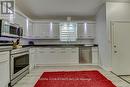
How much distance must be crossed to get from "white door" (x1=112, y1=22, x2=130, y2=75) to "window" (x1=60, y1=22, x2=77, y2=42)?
2641 mm

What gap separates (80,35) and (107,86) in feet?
14.9

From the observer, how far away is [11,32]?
4.81 meters

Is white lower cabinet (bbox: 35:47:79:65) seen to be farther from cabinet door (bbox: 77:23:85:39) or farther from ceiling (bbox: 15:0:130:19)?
ceiling (bbox: 15:0:130:19)

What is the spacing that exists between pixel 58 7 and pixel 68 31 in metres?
1.83

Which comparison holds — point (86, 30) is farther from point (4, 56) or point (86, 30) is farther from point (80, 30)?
point (4, 56)

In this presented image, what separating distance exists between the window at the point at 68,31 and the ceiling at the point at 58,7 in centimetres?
71

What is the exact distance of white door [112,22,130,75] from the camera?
18.3 ft

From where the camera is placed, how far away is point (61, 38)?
311 inches

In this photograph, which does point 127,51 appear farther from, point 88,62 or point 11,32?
point 11,32

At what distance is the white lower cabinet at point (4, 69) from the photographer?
9.57ft

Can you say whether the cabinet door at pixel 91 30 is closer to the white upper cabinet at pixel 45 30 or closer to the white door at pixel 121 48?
the white upper cabinet at pixel 45 30

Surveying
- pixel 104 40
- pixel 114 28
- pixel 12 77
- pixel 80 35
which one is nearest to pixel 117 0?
pixel 114 28

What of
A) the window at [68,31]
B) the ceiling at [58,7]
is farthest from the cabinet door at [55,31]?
the ceiling at [58,7]

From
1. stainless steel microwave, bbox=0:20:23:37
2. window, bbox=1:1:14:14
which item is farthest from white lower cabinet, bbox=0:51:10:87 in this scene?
window, bbox=1:1:14:14
